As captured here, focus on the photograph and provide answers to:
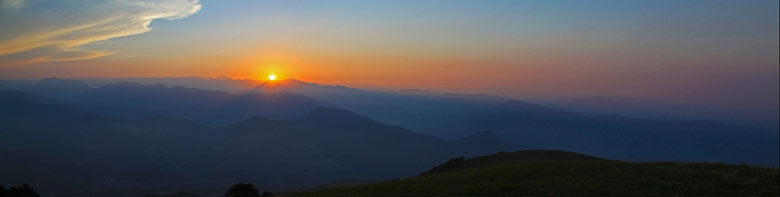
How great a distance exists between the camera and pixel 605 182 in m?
27.8

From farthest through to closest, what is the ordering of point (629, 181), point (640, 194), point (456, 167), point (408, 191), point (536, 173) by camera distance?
point (456, 167) < point (536, 173) < point (408, 191) < point (629, 181) < point (640, 194)

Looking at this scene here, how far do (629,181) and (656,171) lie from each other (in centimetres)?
495

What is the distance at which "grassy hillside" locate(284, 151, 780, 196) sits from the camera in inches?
988

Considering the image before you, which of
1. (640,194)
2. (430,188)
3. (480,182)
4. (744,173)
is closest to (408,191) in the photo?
(430,188)

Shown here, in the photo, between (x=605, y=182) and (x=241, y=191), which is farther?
(x=241, y=191)

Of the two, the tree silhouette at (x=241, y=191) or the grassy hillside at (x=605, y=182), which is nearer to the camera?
the grassy hillside at (x=605, y=182)

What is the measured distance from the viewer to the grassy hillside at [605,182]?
25.1 m

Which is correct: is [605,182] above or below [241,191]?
above

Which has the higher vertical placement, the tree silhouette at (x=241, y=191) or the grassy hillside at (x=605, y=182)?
the grassy hillside at (x=605, y=182)

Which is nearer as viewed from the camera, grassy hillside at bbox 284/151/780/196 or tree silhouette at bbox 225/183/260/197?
grassy hillside at bbox 284/151/780/196

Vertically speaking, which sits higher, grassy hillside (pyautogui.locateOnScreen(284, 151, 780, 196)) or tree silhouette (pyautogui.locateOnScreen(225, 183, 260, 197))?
grassy hillside (pyautogui.locateOnScreen(284, 151, 780, 196))

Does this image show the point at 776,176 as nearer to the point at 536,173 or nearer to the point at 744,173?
the point at 744,173

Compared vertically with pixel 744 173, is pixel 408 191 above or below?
below

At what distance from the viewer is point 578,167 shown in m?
34.6
